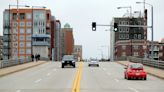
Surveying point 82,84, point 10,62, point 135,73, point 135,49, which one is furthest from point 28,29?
point 82,84

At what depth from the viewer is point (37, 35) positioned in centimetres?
17200

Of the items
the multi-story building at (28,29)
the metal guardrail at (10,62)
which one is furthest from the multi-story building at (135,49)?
the metal guardrail at (10,62)

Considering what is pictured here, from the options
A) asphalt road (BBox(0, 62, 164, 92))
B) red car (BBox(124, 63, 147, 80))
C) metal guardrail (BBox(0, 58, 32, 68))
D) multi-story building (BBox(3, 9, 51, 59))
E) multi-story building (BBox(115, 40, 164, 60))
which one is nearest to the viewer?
asphalt road (BBox(0, 62, 164, 92))

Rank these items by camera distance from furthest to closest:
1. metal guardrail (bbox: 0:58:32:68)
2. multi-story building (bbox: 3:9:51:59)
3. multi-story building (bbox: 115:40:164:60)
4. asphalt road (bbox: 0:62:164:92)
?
1. multi-story building (bbox: 115:40:164:60)
2. multi-story building (bbox: 3:9:51:59)
3. metal guardrail (bbox: 0:58:32:68)
4. asphalt road (bbox: 0:62:164:92)

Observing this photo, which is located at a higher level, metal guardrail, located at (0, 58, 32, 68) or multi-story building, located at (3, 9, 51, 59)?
multi-story building, located at (3, 9, 51, 59)

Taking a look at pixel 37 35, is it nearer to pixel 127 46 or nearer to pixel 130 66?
pixel 127 46

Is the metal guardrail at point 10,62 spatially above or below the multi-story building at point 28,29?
below

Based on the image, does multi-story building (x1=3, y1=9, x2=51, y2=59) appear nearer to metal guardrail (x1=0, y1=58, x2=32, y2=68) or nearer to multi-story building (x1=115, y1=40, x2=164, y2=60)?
multi-story building (x1=115, y1=40, x2=164, y2=60)

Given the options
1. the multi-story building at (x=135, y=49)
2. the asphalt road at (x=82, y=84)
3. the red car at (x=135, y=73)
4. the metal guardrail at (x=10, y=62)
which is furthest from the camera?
the multi-story building at (x=135, y=49)

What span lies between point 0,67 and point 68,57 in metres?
12.6

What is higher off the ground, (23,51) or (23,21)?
(23,21)

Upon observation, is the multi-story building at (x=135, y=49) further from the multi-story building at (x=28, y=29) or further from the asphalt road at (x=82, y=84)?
the asphalt road at (x=82, y=84)

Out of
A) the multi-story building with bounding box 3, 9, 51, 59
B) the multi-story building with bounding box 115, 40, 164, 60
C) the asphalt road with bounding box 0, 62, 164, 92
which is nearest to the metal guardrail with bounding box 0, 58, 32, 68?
the asphalt road with bounding box 0, 62, 164, 92

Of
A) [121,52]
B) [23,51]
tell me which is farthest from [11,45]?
[121,52]
